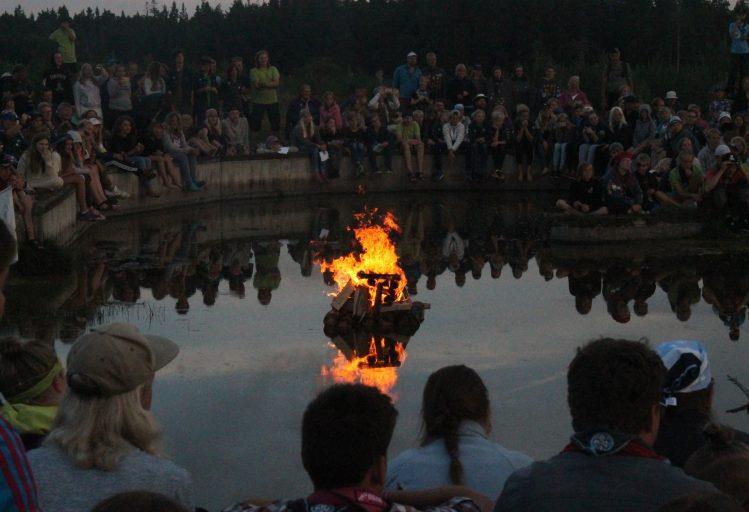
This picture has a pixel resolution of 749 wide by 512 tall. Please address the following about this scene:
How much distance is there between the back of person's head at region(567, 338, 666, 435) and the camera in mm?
4504

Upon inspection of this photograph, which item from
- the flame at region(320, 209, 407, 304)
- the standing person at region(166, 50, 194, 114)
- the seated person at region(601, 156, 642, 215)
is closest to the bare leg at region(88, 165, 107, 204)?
the flame at region(320, 209, 407, 304)

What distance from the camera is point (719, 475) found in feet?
14.6

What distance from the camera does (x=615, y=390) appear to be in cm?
451

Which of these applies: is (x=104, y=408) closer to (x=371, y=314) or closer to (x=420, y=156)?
(x=371, y=314)

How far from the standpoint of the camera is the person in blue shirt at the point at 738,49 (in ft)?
102

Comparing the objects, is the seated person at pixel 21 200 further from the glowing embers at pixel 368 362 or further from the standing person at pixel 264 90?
the standing person at pixel 264 90

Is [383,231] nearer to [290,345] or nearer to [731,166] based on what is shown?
[731,166]

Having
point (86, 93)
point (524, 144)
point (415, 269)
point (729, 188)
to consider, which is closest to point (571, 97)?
point (524, 144)

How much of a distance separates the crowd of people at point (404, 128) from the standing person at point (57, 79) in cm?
2

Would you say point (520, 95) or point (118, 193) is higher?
point (520, 95)

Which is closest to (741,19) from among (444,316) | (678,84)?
(678,84)

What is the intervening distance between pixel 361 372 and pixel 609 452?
8.17m

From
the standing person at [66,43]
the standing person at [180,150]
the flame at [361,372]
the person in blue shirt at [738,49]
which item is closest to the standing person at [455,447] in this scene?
the flame at [361,372]

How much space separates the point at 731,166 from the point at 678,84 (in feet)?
57.5
